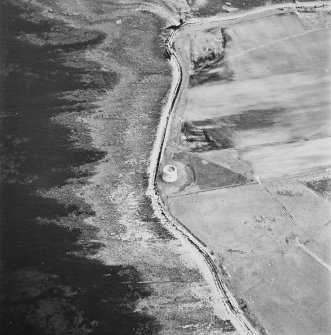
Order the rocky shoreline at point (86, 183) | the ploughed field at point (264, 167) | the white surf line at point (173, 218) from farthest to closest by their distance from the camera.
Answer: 1. the ploughed field at point (264, 167)
2. the white surf line at point (173, 218)
3. the rocky shoreline at point (86, 183)

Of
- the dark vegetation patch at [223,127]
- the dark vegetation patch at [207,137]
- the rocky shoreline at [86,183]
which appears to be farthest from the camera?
the dark vegetation patch at [223,127]

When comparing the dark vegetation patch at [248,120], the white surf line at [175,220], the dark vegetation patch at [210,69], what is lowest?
the white surf line at [175,220]

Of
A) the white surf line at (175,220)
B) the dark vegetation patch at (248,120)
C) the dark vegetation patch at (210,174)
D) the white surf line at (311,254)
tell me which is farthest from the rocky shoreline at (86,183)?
the white surf line at (311,254)

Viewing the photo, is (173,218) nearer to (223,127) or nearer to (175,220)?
(175,220)

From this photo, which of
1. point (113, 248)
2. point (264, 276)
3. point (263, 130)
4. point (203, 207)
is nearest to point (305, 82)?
point (263, 130)

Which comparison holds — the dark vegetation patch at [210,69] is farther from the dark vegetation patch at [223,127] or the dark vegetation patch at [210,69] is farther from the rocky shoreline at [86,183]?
the dark vegetation patch at [223,127]

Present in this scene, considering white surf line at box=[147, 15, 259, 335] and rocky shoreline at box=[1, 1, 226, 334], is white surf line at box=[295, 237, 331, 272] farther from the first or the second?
rocky shoreline at box=[1, 1, 226, 334]

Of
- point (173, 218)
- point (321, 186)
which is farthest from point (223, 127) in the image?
point (173, 218)
